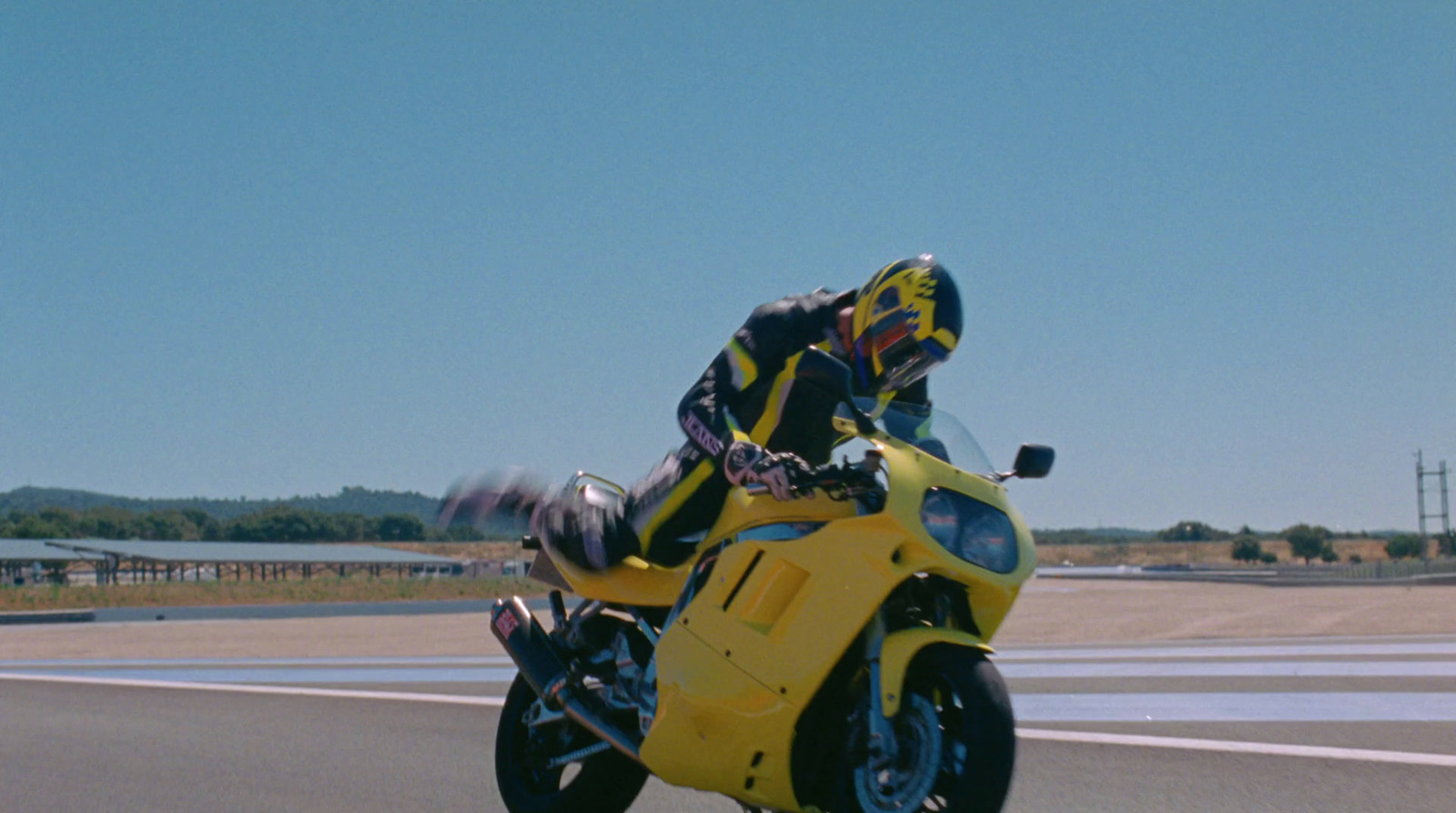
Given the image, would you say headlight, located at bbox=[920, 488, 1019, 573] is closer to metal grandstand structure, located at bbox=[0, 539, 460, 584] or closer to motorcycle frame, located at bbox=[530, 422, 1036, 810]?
motorcycle frame, located at bbox=[530, 422, 1036, 810]

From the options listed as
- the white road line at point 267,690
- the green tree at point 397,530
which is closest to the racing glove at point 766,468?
the white road line at point 267,690

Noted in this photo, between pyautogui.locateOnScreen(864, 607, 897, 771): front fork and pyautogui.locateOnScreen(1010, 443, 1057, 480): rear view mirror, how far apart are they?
826 millimetres

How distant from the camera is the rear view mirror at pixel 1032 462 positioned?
3846mm

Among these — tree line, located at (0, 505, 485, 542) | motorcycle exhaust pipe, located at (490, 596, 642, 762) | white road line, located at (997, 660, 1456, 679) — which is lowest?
tree line, located at (0, 505, 485, 542)

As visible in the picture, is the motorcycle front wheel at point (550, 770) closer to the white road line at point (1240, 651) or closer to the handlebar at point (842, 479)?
the handlebar at point (842, 479)

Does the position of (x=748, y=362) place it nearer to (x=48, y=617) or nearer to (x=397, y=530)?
(x=48, y=617)

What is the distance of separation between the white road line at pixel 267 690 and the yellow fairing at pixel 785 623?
3055mm

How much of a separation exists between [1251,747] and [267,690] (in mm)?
6003

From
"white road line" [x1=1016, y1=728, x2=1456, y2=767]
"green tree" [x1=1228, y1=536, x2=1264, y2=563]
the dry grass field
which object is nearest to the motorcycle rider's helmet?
"white road line" [x1=1016, y1=728, x2=1456, y2=767]

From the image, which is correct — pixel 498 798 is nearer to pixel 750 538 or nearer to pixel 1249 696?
pixel 750 538

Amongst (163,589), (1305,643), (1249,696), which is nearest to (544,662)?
(1249,696)

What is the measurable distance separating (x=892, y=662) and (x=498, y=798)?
7.04 feet

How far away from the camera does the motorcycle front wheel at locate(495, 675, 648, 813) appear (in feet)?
14.1

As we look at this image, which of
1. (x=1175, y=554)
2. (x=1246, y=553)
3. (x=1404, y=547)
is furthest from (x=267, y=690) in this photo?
(x=1175, y=554)
